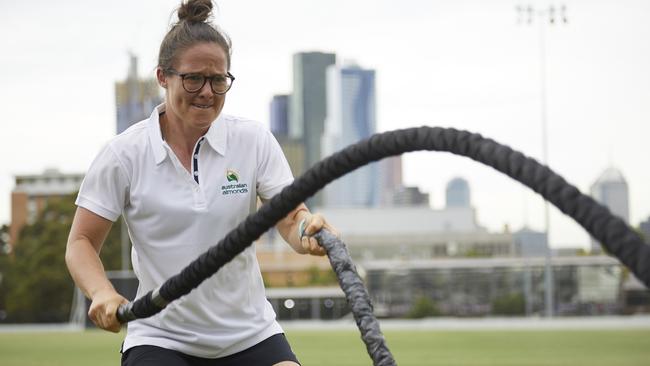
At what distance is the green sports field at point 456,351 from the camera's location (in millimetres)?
19484

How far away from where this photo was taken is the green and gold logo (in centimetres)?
374

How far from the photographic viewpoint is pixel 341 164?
2195 millimetres

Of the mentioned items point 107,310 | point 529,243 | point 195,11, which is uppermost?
point 195,11

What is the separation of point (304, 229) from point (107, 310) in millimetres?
577

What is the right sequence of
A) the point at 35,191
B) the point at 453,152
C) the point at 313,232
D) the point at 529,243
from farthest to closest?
the point at 35,191 → the point at 529,243 → the point at 313,232 → the point at 453,152

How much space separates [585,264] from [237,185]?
6810 centimetres

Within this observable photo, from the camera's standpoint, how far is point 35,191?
452 feet

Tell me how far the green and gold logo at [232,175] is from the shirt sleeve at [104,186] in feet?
1.08

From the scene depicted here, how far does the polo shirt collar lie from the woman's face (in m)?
0.32

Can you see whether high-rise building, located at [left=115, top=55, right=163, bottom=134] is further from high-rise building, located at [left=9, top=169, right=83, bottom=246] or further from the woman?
the woman

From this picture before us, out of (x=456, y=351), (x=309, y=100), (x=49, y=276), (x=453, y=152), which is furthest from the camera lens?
(x=309, y=100)

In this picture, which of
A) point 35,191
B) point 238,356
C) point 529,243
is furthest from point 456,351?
point 35,191

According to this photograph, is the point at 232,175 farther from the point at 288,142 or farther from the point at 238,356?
the point at 288,142

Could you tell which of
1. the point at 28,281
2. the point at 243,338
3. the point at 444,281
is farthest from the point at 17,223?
the point at 243,338
